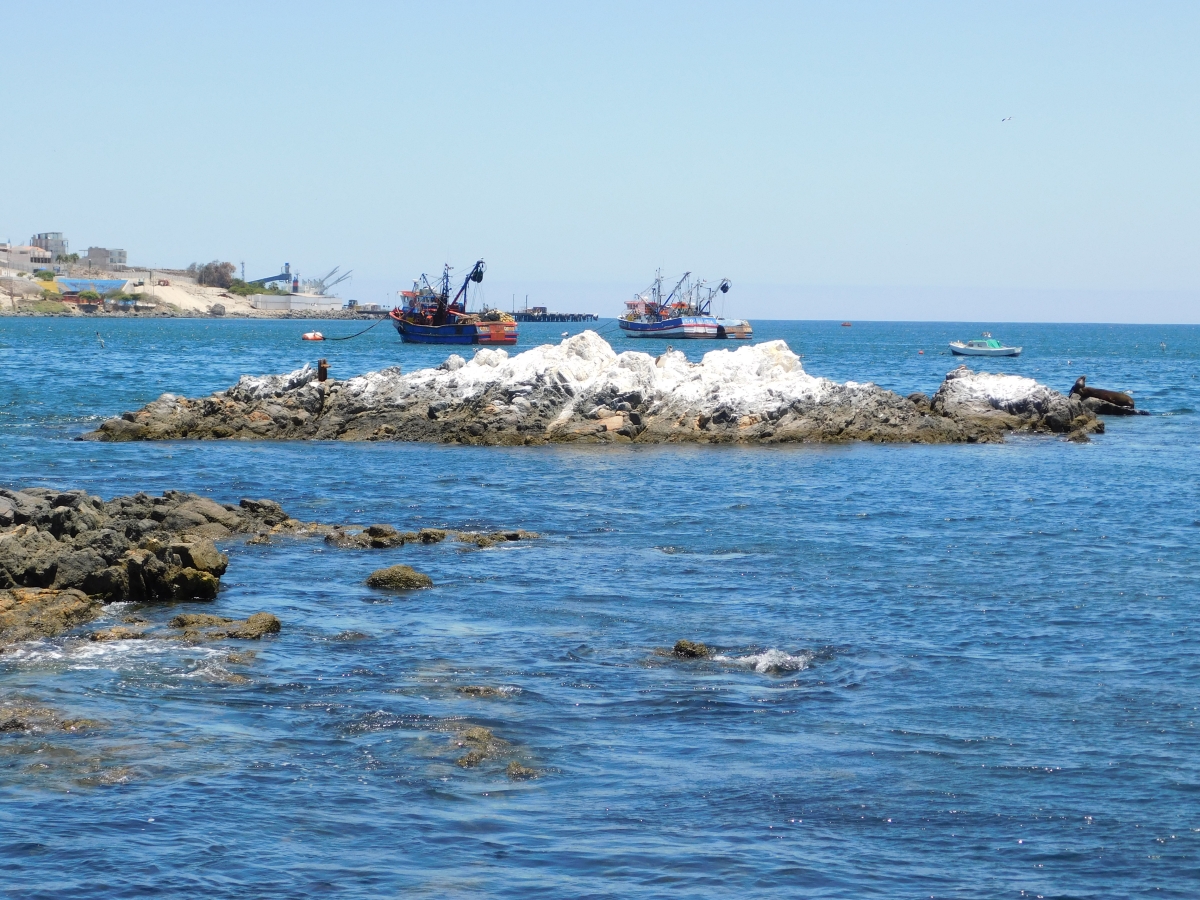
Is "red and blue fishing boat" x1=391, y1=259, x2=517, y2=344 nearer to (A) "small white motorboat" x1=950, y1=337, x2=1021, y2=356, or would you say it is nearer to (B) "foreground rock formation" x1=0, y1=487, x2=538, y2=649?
(A) "small white motorboat" x1=950, y1=337, x2=1021, y2=356

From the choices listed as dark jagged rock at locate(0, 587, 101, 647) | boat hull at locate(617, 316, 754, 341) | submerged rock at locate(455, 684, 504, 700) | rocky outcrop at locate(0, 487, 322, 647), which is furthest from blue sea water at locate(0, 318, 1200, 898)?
boat hull at locate(617, 316, 754, 341)

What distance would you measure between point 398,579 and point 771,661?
6.30 metres

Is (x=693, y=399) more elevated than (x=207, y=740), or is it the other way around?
(x=693, y=399)

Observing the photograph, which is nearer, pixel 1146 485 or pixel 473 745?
pixel 473 745

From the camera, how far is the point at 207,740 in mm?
12695

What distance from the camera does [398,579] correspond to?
19.6 meters

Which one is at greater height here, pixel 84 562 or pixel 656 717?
pixel 84 562

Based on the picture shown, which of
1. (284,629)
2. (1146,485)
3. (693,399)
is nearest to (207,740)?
(284,629)

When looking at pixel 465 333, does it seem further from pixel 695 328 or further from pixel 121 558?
pixel 121 558

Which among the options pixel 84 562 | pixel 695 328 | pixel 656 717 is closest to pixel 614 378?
pixel 84 562

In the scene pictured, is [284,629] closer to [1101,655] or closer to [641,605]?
[641,605]

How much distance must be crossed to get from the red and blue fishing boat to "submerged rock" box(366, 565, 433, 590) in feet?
271

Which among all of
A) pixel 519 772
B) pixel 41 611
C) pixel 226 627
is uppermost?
pixel 41 611

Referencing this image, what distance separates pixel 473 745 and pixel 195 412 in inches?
1297
